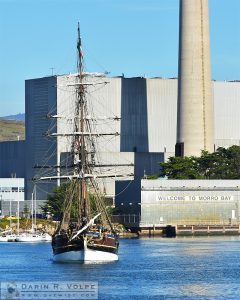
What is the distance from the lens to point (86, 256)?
390ft

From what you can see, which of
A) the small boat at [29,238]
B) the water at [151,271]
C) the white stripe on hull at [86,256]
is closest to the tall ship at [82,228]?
the white stripe on hull at [86,256]

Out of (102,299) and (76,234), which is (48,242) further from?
(102,299)

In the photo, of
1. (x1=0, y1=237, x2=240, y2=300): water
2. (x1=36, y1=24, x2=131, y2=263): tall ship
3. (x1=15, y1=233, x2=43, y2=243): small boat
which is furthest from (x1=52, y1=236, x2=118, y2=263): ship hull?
(x1=15, y1=233, x2=43, y2=243): small boat

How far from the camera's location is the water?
9307 cm

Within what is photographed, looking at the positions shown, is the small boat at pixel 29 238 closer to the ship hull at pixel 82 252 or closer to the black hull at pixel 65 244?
the black hull at pixel 65 244

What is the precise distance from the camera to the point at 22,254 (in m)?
142

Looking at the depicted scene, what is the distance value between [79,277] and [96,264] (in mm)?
14658

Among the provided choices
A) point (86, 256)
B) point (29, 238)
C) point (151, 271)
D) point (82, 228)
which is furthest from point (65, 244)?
point (29, 238)

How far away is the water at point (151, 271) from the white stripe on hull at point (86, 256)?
1095 millimetres

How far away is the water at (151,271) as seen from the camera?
3664 inches

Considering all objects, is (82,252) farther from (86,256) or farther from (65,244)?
(65,244)

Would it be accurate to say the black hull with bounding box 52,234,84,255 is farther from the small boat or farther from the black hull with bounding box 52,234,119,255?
the small boat

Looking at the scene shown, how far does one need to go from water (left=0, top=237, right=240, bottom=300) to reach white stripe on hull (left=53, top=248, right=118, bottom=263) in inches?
43.1

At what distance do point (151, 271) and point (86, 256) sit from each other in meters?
8.99
